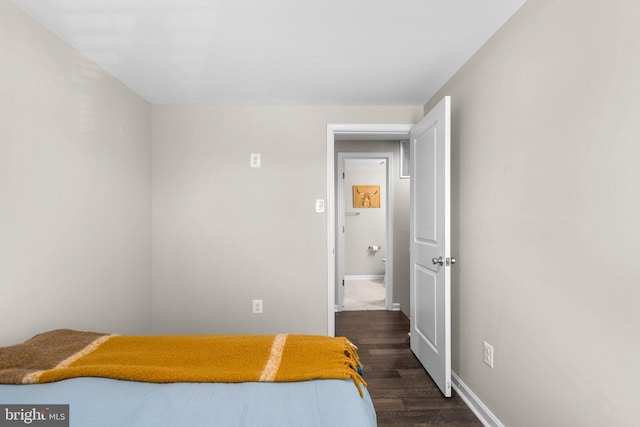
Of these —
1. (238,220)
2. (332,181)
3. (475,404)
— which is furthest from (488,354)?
(238,220)

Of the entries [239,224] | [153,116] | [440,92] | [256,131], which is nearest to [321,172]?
[256,131]

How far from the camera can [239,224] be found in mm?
3104

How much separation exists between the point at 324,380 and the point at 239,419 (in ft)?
1.14

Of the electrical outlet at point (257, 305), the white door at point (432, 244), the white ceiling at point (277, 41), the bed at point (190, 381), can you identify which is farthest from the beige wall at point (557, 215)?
the electrical outlet at point (257, 305)

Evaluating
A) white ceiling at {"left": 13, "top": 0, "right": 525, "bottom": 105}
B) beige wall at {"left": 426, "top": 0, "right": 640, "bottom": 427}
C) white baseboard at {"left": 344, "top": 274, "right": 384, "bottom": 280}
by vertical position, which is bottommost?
white baseboard at {"left": 344, "top": 274, "right": 384, "bottom": 280}

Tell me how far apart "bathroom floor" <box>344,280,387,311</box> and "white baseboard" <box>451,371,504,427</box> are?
2.11m

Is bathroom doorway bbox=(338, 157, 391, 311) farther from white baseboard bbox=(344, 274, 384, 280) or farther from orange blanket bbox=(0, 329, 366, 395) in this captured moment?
orange blanket bbox=(0, 329, 366, 395)

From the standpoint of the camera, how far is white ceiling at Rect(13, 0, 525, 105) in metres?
1.67

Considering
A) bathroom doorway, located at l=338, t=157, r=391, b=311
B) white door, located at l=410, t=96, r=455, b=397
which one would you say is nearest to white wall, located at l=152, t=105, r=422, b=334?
white door, located at l=410, t=96, r=455, b=397

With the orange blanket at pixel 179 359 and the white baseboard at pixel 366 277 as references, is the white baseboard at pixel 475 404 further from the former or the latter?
the white baseboard at pixel 366 277

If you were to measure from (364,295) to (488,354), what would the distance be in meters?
3.28

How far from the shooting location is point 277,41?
6.51 feet

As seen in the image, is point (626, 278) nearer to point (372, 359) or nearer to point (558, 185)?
point (558, 185)

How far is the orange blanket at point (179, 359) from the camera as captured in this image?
48.7 inches
